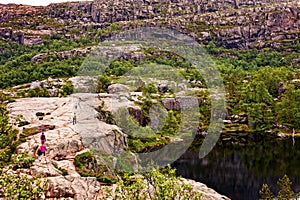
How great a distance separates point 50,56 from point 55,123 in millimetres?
129298

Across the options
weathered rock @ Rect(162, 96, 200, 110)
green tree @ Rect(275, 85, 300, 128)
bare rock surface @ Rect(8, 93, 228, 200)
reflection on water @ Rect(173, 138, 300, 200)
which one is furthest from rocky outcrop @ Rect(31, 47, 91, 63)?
reflection on water @ Rect(173, 138, 300, 200)

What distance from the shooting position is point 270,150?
74.4 m

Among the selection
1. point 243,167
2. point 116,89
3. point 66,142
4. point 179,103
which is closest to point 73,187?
point 66,142

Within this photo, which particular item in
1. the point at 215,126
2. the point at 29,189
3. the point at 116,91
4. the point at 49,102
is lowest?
the point at 215,126

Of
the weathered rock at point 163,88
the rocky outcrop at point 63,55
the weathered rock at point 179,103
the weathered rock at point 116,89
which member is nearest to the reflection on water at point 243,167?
the weathered rock at point 179,103

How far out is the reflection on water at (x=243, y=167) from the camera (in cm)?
5159

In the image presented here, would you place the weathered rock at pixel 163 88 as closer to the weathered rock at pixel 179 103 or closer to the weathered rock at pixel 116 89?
the weathered rock at pixel 179 103

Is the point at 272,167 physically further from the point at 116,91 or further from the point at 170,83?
the point at 170,83

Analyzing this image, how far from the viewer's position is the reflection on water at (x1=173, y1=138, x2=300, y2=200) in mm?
51594

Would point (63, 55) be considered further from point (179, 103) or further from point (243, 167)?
point (243, 167)

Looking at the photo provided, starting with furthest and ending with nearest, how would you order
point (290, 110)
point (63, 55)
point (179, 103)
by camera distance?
point (63, 55) < point (179, 103) < point (290, 110)

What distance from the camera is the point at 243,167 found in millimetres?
61531

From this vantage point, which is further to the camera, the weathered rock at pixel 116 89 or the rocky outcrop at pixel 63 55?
the rocky outcrop at pixel 63 55

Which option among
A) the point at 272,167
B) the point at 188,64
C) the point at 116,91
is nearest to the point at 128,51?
the point at 188,64
